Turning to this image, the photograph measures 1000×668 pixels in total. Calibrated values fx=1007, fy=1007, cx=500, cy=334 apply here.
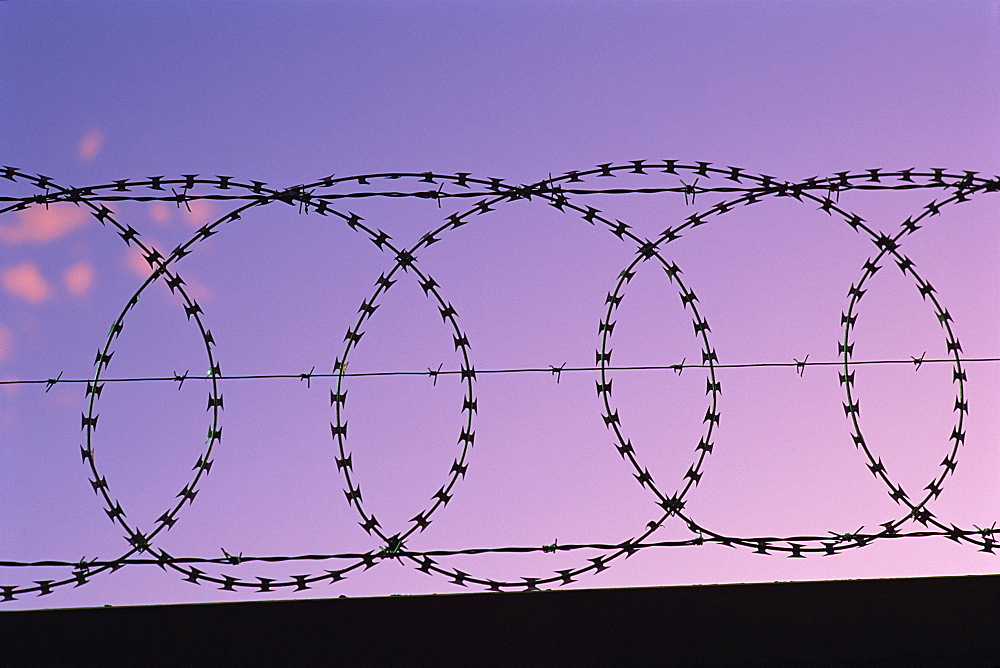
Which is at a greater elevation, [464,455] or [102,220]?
[102,220]

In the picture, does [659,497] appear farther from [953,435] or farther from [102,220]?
[102,220]

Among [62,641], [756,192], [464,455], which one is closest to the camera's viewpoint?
→ [62,641]

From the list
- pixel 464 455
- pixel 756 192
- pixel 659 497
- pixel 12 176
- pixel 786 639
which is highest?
pixel 12 176

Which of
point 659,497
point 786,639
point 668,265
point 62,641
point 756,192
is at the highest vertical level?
point 756,192

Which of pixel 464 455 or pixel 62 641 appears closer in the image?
pixel 62 641

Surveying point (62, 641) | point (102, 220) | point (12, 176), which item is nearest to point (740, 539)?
point (62, 641)

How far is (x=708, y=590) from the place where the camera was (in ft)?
10.6

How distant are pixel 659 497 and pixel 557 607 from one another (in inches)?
19.0

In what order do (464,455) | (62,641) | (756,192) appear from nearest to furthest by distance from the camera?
(62,641) < (464,455) < (756,192)

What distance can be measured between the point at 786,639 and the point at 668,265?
129 centimetres

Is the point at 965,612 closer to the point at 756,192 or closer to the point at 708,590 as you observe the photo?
the point at 708,590

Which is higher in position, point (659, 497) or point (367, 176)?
point (367, 176)

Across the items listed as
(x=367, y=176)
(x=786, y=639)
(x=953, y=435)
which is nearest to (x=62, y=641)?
(x=367, y=176)

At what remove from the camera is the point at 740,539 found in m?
3.28
